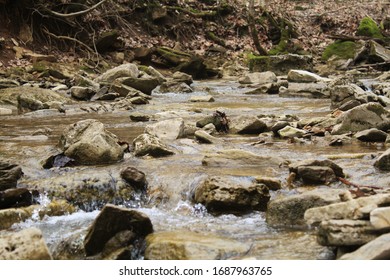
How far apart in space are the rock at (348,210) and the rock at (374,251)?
0.26 meters

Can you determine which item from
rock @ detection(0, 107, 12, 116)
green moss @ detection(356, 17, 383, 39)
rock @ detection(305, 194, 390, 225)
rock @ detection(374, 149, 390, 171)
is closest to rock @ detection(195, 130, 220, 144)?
rock @ detection(374, 149, 390, 171)

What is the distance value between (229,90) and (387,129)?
6.04m

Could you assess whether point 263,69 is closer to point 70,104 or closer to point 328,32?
point 70,104

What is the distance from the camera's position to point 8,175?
3742mm

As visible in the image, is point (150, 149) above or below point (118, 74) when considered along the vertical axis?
above

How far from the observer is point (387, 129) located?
540cm

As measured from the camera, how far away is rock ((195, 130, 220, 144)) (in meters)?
5.26

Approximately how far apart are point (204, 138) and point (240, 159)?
101 cm

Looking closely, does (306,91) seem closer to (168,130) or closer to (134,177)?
(168,130)

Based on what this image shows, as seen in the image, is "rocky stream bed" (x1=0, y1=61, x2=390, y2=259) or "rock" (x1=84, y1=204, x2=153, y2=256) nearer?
"rocky stream bed" (x1=0, y1=61, x2=390, y2=259)

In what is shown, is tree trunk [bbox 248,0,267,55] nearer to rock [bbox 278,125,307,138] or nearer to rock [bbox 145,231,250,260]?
rock [bbox 278,125,307,138]

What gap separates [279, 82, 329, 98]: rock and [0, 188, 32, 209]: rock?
6908 millimetres

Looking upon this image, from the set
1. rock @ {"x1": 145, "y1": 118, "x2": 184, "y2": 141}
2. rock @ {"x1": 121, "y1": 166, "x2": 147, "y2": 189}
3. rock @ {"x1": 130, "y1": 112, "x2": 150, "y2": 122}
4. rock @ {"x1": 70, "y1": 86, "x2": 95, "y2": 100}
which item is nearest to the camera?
rock @ {"x1": 121, "y1": 166, "x2": 147, "y2": 189}

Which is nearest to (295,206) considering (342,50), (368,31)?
(342,50)
